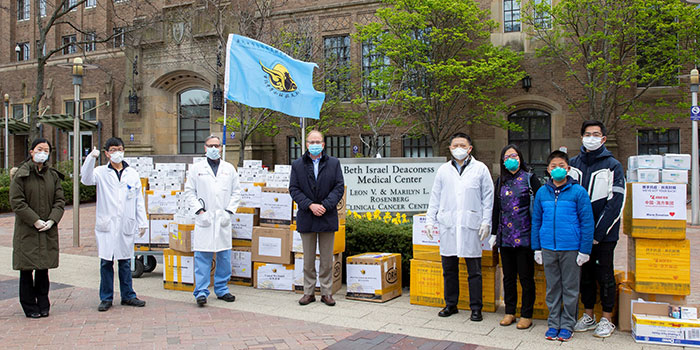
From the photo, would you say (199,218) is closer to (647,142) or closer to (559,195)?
(559,195)

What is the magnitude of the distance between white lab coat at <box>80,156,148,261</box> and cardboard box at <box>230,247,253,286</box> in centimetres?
165

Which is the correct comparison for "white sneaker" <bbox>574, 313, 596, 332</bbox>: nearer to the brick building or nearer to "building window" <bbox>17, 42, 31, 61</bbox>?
the brick building

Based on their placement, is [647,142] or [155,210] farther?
[647,142]

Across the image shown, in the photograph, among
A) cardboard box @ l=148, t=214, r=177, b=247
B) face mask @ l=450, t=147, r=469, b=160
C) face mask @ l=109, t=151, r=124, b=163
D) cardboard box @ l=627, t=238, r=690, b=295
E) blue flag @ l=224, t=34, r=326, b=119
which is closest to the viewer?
cardboard box @ l=627, t=238, r=690, b=295

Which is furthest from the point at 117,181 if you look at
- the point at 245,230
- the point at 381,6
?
the point at 381,6

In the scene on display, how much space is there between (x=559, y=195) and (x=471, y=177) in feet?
3.29

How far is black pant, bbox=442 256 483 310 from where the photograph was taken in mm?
6129

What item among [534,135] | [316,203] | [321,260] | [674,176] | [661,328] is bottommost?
[661,328]

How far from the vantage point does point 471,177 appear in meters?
6.11

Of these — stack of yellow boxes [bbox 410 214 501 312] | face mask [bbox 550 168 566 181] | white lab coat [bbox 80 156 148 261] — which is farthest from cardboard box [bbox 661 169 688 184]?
white lab coat [bbox 80 156 148 261]

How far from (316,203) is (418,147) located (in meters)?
18.2

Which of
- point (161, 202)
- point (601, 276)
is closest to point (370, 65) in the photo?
point (161, 202)

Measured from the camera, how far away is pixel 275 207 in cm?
784

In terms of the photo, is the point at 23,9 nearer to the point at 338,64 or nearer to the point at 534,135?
the point at 338,64
